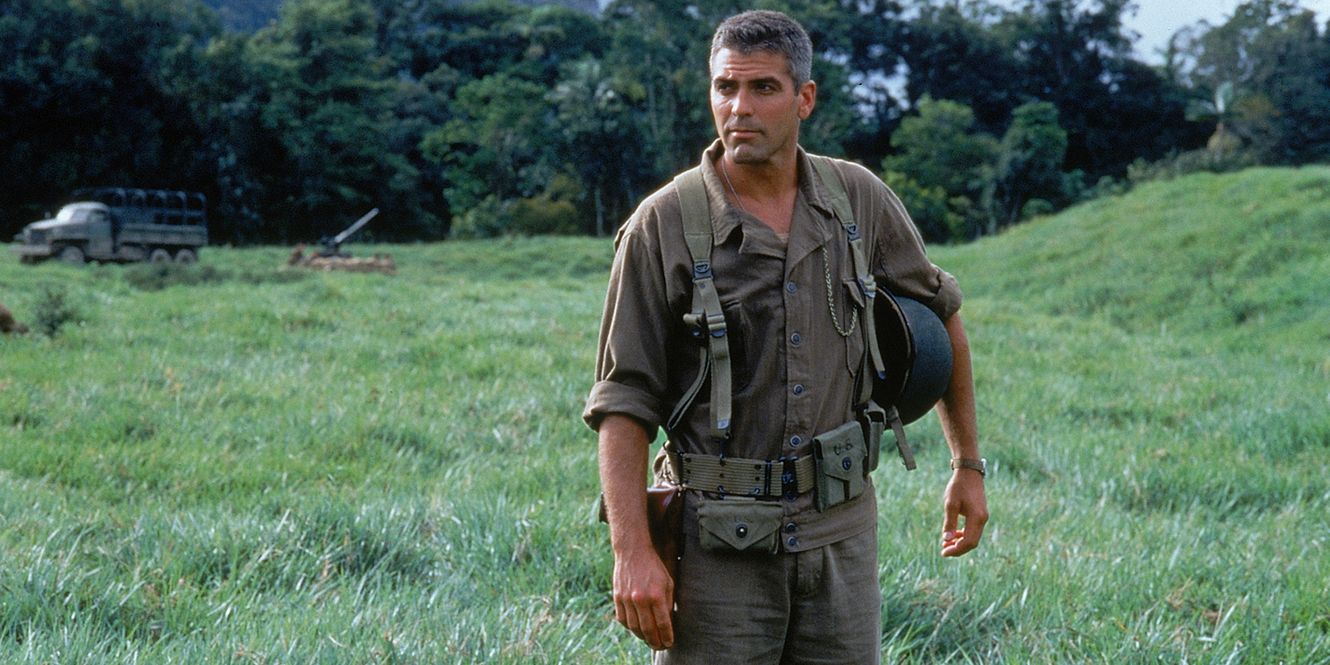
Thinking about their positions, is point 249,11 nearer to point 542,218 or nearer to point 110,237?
point 542,218

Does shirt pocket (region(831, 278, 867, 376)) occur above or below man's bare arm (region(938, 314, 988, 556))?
above

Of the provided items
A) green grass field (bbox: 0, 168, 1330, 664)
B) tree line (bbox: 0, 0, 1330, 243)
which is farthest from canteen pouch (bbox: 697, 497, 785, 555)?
tree line (bbox: 0, 0, 1330, 243)

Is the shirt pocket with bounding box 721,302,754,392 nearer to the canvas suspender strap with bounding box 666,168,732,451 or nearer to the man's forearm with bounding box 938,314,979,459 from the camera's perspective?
the canvas suspender strap with bounding box 666,168,732,451

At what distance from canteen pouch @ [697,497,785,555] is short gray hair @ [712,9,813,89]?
34.6 inches

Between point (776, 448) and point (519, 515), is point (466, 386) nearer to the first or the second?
point (519, 515)

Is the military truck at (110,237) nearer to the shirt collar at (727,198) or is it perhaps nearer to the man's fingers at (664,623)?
the shirt collar at (727,198)

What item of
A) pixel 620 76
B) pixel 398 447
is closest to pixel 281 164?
pixel 620 76

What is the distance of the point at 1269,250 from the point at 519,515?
15357mm

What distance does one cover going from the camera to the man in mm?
2406

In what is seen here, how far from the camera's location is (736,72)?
247 centimetres

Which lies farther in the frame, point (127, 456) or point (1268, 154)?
point (1268, 154)

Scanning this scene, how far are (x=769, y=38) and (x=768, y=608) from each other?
1164mm

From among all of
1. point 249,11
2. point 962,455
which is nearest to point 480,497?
point 962,455

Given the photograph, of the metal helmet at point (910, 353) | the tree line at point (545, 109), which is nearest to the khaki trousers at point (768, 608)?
the metal helmet at point (910, 353)
